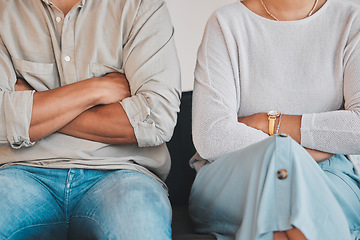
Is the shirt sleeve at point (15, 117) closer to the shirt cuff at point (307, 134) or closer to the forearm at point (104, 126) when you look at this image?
the forearm at point (104, 126)

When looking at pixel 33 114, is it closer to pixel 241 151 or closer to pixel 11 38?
pixel 11 38

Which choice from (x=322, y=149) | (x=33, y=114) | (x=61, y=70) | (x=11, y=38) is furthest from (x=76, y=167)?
(x=322, y=149)

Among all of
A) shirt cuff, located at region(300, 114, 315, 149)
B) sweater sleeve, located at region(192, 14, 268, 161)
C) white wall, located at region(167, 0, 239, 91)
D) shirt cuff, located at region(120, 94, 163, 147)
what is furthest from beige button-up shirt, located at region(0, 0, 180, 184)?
white wall, located at region(167, 0, 239, 91)

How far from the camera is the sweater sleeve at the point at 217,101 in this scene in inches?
60.7

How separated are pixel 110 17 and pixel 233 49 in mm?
423

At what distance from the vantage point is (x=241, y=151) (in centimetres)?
131

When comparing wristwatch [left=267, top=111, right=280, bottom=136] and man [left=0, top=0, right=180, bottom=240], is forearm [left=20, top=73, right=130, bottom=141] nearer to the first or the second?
man [left=0, top=0, right=180, bottom=240]

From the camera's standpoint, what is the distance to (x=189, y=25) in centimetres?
247

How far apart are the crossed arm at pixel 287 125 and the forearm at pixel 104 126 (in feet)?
1.30

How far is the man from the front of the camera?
1337 millimetres

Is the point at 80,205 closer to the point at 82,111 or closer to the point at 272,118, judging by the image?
the point at 82,111

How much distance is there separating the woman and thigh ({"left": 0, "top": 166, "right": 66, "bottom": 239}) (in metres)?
0.43

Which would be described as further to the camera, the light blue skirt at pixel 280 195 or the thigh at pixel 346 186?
the thigh at pixel 346 186

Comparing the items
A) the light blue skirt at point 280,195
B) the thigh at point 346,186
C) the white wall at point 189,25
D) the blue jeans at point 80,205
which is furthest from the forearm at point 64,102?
the white wall at point 189,25
